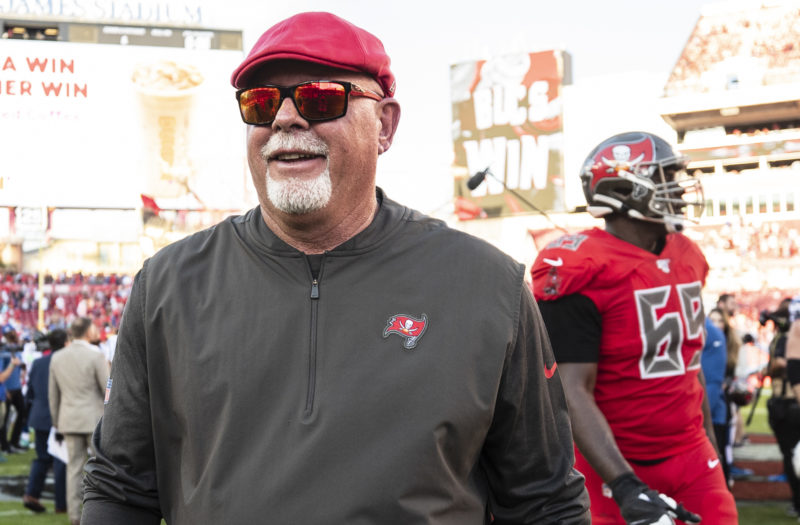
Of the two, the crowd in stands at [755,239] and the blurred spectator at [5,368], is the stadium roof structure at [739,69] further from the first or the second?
the blurred spectator at [5,368]

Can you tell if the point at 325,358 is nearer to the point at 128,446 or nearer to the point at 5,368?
the point at 128,446

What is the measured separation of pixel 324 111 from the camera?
1971mm

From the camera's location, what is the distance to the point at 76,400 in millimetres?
8367

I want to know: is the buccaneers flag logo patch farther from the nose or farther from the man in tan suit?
the man in tan suit

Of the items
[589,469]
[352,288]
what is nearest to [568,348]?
[589,469]

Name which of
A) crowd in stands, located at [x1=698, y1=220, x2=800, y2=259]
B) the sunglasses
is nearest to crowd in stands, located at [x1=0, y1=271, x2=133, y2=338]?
crowd in stands, located at [x1=698, y1=220, x2=800, y2=259]

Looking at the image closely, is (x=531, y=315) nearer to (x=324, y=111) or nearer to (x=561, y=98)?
(x=324, y=111)

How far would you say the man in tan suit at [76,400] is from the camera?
27.3 ft

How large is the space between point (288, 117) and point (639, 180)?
2.22 m

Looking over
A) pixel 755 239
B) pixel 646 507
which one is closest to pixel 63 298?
pixel 755 239

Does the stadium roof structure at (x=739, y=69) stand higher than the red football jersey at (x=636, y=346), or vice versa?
the stadium roof structure at (x=739, y=69)

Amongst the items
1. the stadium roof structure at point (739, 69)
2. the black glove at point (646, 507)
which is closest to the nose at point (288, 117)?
the black glove at point (646, 507)

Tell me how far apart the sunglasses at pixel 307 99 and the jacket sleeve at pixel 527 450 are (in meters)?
0.48

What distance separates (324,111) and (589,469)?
2061mm
